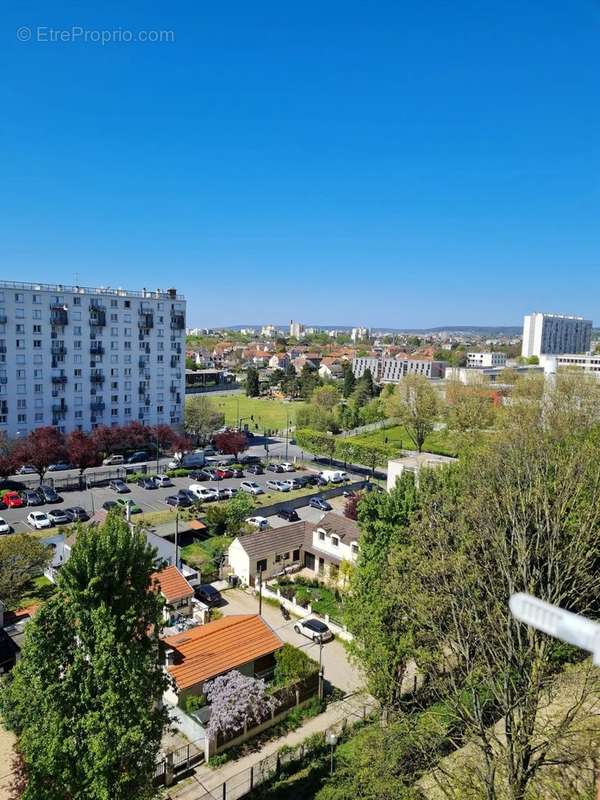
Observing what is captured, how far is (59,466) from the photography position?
153 ft

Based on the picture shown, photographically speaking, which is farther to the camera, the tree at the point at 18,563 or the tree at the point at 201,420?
the tree at the point at 201,420

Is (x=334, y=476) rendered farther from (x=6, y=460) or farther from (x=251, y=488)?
(x=6, y=460)

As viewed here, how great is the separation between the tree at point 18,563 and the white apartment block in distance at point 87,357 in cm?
2610

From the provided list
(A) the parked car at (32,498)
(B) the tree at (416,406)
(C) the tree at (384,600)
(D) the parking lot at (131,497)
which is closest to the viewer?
(C) the tree at (384,600)

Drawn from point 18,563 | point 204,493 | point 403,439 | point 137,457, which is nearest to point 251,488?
point 204,493

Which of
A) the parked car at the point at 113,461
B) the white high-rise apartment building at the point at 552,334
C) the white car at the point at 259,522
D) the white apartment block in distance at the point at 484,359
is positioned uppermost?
the white high-rise apartment building at the point at 552,334

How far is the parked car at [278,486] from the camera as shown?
44.2m

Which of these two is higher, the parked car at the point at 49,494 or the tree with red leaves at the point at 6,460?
the tree with red leaves at the point at 6,460

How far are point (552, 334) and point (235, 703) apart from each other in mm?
171709

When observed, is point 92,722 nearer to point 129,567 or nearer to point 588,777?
point 129,567

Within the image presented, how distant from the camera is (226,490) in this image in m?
41.6

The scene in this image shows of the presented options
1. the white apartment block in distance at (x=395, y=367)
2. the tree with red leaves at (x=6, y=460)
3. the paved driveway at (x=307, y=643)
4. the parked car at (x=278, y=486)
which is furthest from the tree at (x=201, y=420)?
the white apartment block in distance at (x=395, y=367)

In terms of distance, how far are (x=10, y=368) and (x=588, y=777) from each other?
48.7 m

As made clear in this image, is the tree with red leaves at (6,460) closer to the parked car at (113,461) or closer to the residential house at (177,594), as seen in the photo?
the parked car at (113,461)
